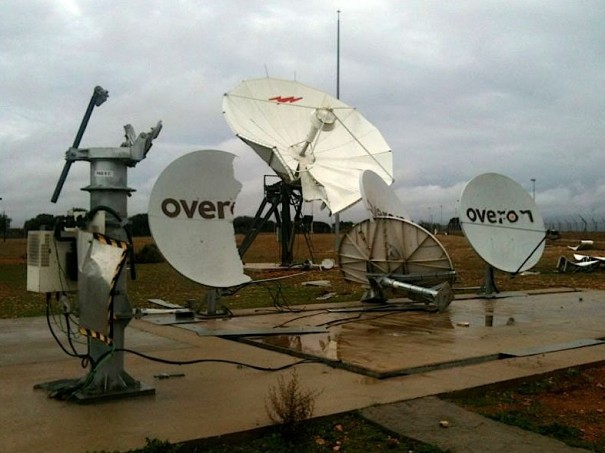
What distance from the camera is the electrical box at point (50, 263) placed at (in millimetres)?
6961

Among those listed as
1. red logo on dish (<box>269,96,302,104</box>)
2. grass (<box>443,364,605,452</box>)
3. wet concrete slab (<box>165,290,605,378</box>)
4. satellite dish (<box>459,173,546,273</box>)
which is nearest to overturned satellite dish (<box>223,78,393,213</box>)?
red logo on dish (<box>269,96,302,104</box>)

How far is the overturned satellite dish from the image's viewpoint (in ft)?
92.9

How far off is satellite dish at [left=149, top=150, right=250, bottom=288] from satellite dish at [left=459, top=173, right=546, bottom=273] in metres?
9.68

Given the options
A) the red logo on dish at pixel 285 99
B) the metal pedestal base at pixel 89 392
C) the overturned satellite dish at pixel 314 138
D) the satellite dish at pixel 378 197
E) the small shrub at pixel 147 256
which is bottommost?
the metal pedestal base at pixel 89 392

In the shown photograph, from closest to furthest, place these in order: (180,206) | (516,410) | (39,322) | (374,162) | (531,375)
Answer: (516,410)
(531,375)
(180,206)
(39,322)
(374,162)

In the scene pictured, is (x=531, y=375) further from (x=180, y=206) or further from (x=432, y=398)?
(x=180, y=206)

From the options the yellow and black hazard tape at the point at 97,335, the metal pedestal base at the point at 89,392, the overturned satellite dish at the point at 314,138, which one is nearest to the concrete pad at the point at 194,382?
the metal pedestal base at the point at 89,392

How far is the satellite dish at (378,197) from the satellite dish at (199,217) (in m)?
6.39

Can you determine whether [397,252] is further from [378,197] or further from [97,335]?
[97,335]

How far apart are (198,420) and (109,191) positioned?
2.72 m

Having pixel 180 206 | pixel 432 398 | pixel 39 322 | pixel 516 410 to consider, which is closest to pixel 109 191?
pixel 180 206

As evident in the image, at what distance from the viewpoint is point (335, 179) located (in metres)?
30.3

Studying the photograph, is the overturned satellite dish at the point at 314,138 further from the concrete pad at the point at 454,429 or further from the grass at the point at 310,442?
the grass at the point at 310,442

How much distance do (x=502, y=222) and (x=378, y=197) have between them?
4580 mm
